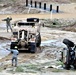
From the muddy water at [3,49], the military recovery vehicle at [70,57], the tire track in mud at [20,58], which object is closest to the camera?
the military recovery vehicle at [70,57]

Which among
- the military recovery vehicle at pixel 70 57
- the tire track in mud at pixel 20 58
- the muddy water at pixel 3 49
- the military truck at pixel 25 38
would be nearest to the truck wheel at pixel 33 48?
the military truck at pixel 25 38

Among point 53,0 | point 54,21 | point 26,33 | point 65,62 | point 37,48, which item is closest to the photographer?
point 65,62

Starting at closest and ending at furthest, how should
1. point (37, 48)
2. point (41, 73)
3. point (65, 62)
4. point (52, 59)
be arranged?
point (41, 73) < point (65, 62) < point (52, 59) < point (37, 48)

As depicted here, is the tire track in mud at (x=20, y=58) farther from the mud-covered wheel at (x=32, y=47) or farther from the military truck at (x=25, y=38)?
the military truck at (x=25, y=38)

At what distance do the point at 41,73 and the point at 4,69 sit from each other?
7.12ft

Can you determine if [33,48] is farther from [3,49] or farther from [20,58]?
[3,49]

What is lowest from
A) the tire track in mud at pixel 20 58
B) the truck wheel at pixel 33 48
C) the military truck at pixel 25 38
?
the tire track in mud at pixel 20 58

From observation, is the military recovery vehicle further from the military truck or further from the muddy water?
the muddy water

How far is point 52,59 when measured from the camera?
82.2 feet

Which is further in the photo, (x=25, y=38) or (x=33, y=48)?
(x=25, y=38)

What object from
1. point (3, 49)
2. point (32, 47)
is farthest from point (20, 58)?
point (3, 49)

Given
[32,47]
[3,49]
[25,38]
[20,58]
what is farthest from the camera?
[3,49]

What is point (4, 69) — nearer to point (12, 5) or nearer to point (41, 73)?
point (41, 73)

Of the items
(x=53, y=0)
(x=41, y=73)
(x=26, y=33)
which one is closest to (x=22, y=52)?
(x=26, y=33)
